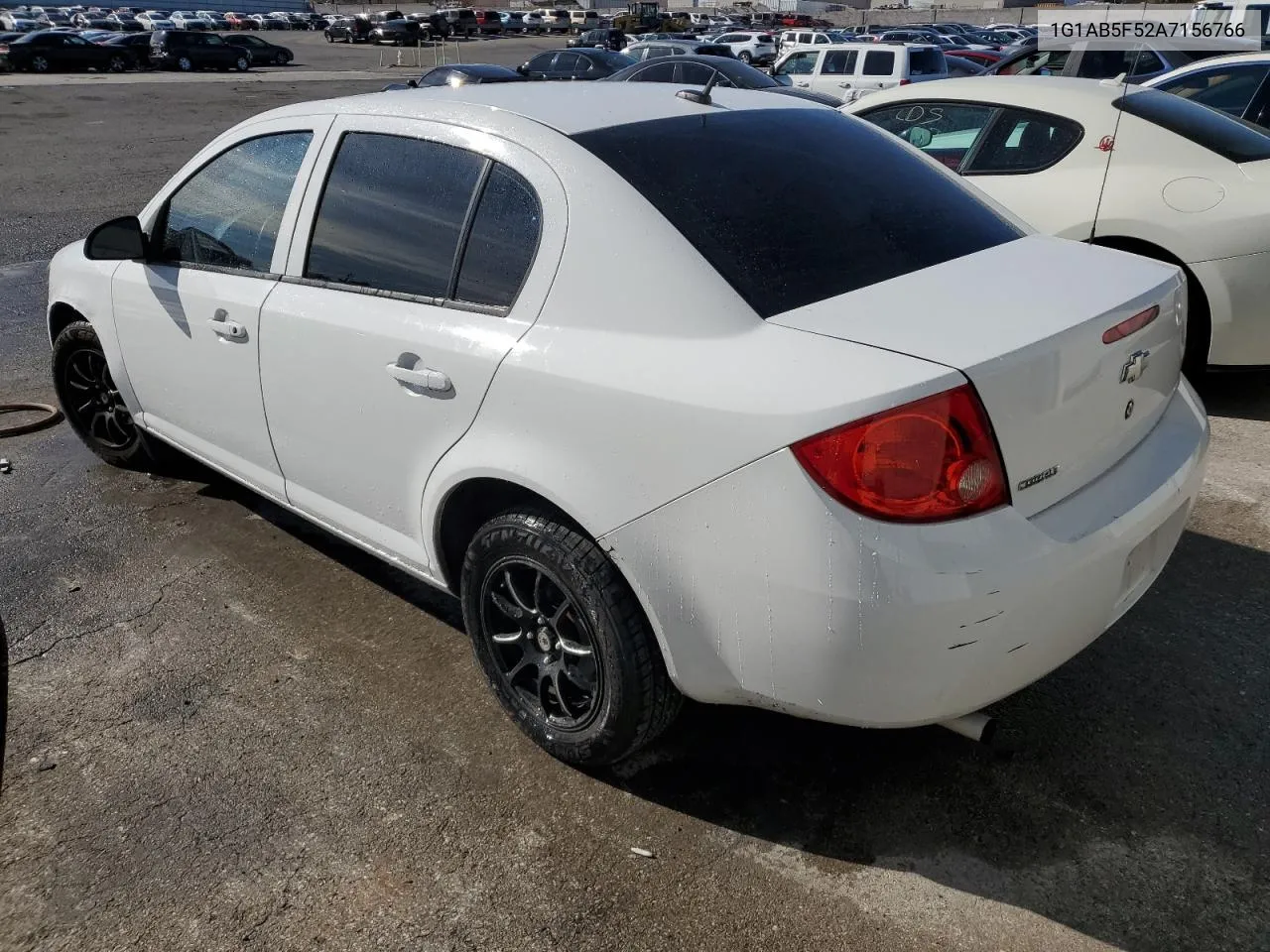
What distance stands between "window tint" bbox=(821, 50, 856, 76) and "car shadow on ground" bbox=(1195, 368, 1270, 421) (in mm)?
15825

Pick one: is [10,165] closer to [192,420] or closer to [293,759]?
[192,420]

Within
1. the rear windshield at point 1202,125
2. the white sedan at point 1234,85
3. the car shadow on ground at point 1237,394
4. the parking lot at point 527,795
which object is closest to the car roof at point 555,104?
the parking lot at point 527,795

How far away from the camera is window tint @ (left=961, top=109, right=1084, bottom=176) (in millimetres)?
5438

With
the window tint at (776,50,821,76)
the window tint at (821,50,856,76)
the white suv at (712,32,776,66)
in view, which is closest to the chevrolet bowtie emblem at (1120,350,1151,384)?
the window tint at (821,50,856,76)

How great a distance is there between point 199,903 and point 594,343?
1.58 metres

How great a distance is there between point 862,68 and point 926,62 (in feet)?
4.16

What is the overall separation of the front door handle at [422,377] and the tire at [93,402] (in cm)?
224

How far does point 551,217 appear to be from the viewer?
2689mm

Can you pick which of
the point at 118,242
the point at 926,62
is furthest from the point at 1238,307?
the point at 926,62

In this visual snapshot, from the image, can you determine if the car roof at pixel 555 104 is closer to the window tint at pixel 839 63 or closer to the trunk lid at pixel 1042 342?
the trunk lid at pixel 1042 342

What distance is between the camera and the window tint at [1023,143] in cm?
544

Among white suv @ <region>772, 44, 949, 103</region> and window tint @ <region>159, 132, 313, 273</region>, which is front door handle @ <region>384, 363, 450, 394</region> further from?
white suv @ <region>772, 44, 949, 103</region>

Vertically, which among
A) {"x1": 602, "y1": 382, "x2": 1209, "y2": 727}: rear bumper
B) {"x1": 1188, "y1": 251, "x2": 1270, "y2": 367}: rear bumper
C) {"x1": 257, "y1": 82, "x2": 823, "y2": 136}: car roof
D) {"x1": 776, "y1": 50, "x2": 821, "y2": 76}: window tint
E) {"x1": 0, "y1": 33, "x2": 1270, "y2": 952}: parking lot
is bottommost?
{"x1": 776, "y1": 50, "x2": 821, "y2": 76}: window tint

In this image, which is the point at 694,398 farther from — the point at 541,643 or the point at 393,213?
the point at 393,213
